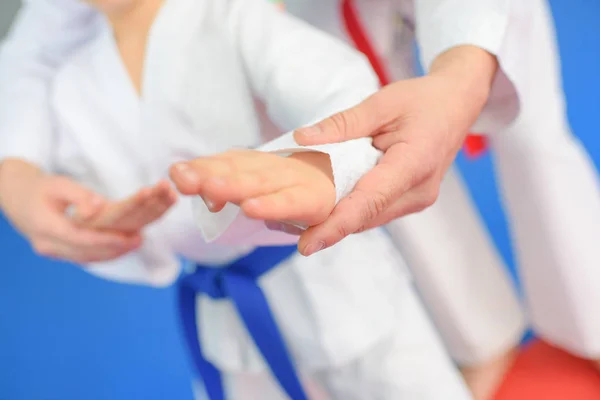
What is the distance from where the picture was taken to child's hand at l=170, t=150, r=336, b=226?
0.27 meters

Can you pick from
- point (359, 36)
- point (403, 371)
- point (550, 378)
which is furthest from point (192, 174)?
point (550, 378)

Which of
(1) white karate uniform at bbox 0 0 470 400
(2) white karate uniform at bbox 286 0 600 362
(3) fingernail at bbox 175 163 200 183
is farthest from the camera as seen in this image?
(2) white karate uniform at bbox 286 0 600 362

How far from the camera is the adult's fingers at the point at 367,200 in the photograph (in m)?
0.30

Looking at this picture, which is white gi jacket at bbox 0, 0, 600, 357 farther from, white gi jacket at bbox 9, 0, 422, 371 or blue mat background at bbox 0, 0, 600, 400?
blue mat background at bbox 0, 0, 600, 400

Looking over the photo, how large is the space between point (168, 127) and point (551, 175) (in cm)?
45

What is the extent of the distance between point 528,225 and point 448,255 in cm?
11

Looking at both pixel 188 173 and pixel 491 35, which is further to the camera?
pixel 491 35

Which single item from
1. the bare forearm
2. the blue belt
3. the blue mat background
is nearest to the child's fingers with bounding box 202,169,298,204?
the blue belt

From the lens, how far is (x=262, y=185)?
0.29m

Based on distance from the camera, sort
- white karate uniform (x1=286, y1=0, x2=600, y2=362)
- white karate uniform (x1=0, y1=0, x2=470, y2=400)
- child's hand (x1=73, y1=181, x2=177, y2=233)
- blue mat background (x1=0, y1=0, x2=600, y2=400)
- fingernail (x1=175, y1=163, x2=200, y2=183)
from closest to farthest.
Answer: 1. fingernail (x1=175, y1=163, x2=200, y2=183)
2. child's hand (x1=73, y1=181, x2=177, y2=233)
3. white karate uniform (x1=0, y1=0, x2=470, y2=400)
4. white karate uniform (x1=286, y1=0, x2=600, y2=362)
5. blue mat background (x1=0, y1=0, x2=600, y2=400)

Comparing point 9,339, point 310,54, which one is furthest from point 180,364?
point 310,54

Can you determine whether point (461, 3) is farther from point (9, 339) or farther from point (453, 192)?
point (9, 339)

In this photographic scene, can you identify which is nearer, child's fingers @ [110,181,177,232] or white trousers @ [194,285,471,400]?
child's fingers @ [110,181,177,232]

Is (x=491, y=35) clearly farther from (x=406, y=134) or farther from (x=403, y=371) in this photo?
(x=403, y=371)
